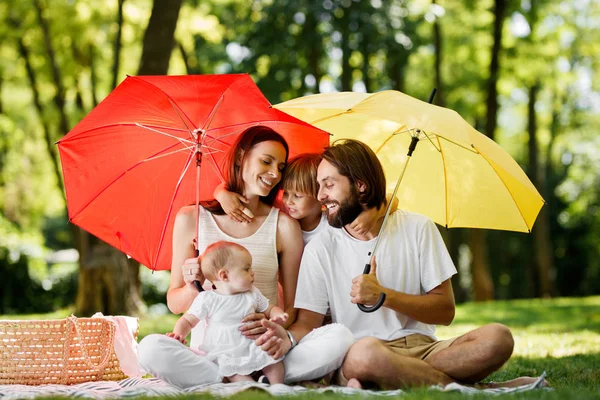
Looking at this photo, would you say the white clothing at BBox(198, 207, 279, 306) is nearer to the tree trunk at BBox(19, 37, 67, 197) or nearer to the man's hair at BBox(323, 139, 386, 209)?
the man's hair at BBox(323, 139, 386, 209)

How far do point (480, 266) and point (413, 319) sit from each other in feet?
45.0

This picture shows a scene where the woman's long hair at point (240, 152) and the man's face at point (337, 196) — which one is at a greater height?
the woman's long hair at point (240, 152)

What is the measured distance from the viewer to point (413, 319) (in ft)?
15.0

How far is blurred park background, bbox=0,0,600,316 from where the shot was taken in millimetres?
14258

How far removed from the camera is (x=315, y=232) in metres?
4.84

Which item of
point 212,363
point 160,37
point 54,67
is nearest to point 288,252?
point 212,363

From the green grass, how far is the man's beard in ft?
3.83

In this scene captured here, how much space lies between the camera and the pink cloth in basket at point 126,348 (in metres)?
5.16

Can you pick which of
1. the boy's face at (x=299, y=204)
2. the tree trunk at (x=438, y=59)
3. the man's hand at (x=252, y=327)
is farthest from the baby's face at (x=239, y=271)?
the tree trunk at (x=438, y=59)

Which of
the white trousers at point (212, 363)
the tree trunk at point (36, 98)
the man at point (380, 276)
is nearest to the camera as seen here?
the white trousers at point (212, 363)

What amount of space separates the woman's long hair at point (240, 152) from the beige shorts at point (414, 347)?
1250mm

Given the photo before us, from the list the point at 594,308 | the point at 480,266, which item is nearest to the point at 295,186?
the point at 594,308

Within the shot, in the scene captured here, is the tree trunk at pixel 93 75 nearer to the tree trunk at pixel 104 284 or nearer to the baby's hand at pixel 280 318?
the tree trunk at pixel 104 284

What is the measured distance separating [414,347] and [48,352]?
2356 millimetres
